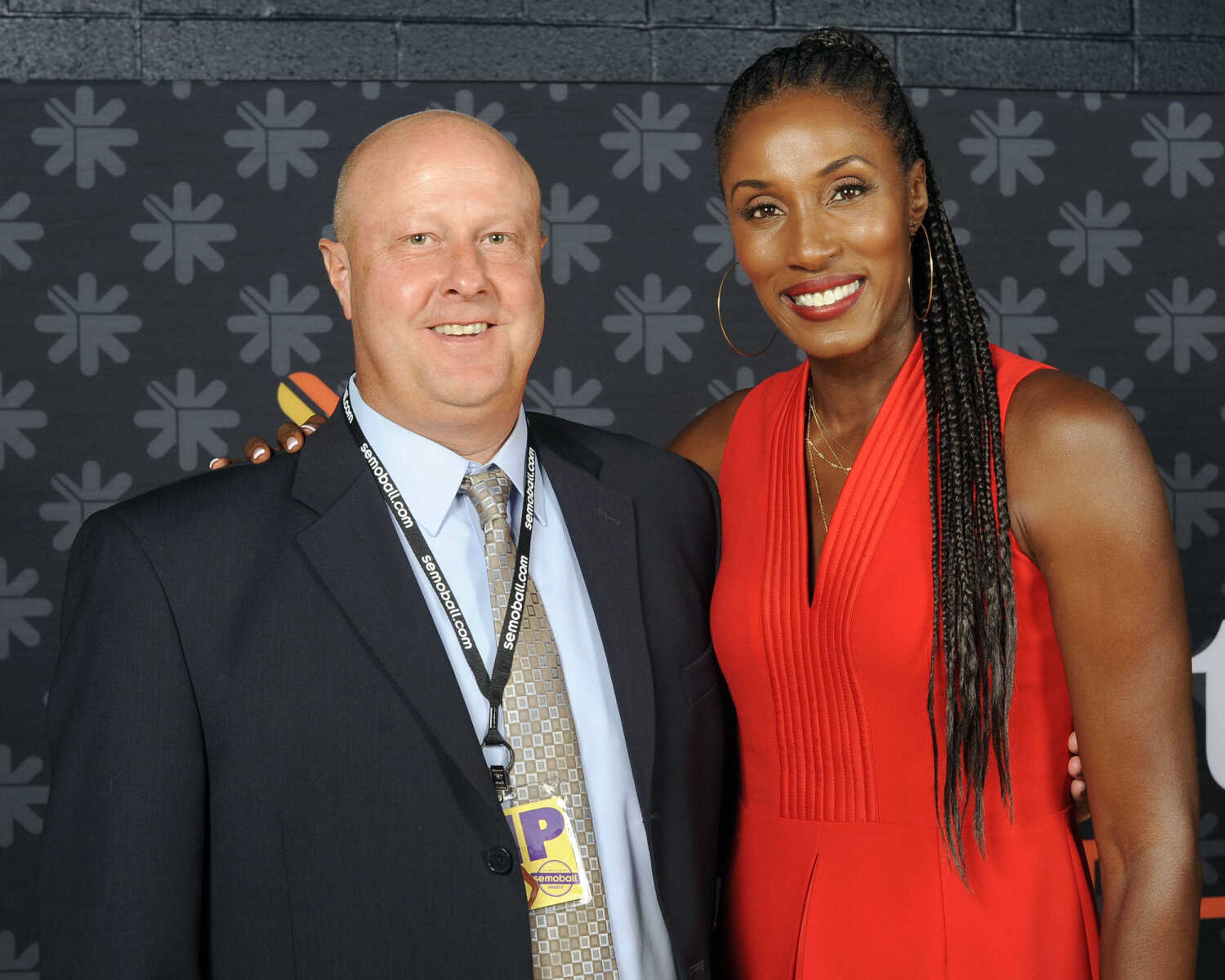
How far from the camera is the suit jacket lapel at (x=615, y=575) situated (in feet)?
5.28

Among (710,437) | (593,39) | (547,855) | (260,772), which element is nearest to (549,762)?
(547,855)

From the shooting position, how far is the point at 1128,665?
64.4 inches

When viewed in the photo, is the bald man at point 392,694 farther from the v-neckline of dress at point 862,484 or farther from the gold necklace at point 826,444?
the gold necklace at point 826,444

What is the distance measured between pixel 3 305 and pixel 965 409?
238 cm

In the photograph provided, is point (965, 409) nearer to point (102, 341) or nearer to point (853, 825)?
point (853, 825)

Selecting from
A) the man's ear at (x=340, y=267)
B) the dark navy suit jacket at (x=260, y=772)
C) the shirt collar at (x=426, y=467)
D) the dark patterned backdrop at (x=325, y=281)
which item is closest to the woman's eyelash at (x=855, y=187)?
the shirt collar at (x=426, y=467)

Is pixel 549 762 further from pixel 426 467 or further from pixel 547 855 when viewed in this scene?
pixel 426 467

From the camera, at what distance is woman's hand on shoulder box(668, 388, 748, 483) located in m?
2.20

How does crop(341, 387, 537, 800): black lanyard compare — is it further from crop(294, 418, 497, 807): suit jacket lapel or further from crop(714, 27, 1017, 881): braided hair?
crop(714, 27, 1017, 881): braided hair

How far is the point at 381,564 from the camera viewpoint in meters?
1.56

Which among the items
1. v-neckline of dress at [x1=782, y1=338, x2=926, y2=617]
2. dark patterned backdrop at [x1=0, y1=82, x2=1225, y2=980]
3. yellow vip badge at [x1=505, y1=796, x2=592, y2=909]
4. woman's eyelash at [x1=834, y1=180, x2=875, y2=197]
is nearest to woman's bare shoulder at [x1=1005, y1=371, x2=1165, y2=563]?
v-neckline of dress at [x1=782, y1=338, x2=926, y2=617]

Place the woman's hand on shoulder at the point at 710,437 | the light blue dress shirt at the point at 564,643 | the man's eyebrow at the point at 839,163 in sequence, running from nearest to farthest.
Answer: the light blue dress shirt at the point at 564,643, the man's eyebrow at the point at 839,163, the woman's hand on shoulder at the point at 710,437

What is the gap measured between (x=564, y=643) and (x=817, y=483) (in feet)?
1.85

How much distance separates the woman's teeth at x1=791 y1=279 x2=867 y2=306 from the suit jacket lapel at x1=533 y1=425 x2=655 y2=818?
1.31ft
